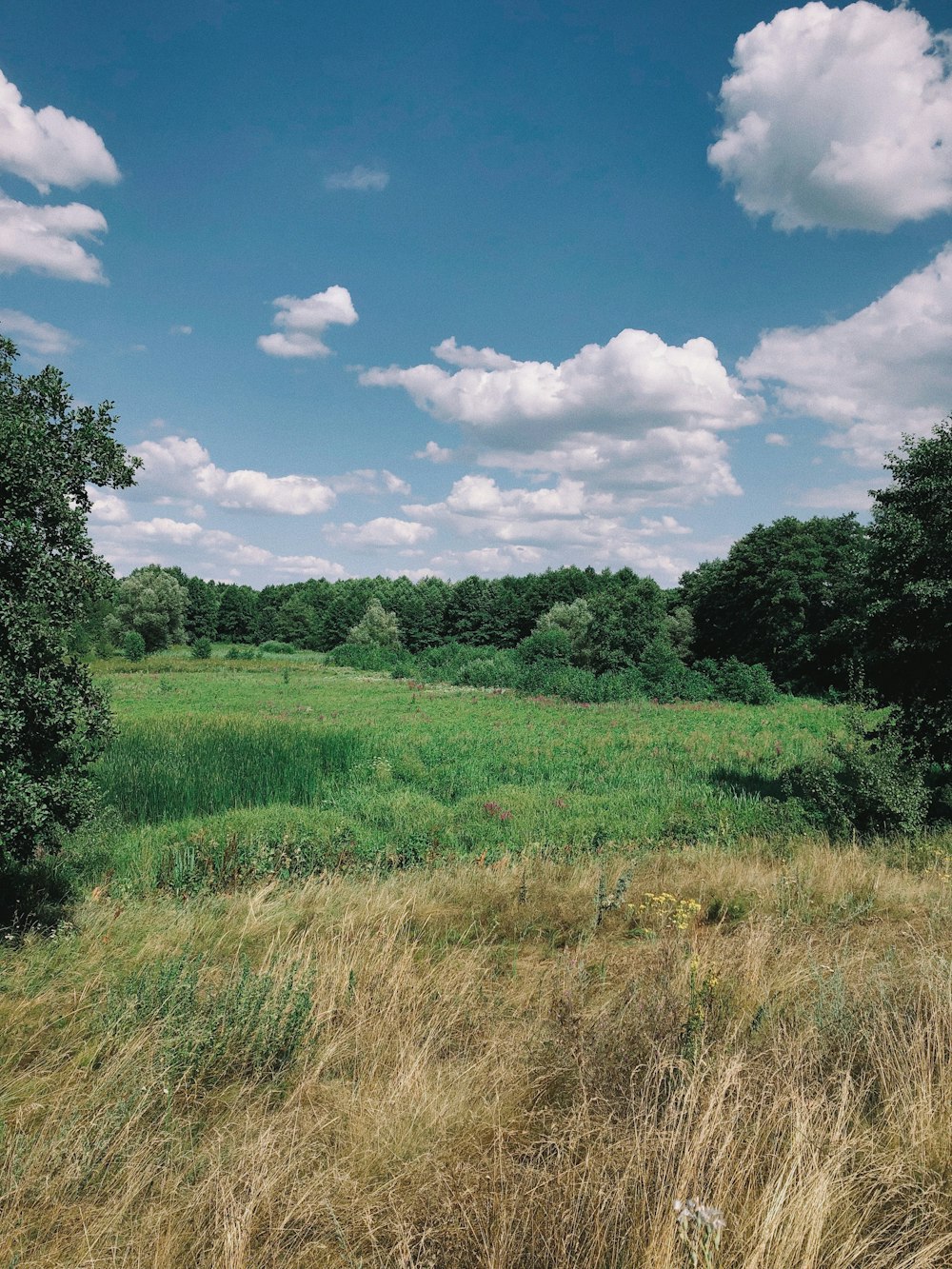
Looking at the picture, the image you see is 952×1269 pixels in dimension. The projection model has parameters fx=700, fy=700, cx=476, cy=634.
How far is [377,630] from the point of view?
85062 millimetres

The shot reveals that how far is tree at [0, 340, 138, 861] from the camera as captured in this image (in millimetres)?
5914

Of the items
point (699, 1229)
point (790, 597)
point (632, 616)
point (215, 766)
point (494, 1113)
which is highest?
point (790, 597)

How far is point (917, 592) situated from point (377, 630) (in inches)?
2977

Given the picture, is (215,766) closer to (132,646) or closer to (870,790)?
(870,790)

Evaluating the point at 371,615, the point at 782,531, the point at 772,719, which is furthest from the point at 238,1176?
the point at 371,615

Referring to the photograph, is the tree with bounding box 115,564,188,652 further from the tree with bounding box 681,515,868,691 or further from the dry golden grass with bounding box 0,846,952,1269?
the dry golden grass with bounding box 0,846,952,1269

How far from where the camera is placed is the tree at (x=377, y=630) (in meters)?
82.7

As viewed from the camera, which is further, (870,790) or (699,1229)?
(870,790)

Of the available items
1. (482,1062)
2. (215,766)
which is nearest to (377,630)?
(215,766)

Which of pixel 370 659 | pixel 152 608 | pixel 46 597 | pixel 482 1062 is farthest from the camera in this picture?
pixel 152 608

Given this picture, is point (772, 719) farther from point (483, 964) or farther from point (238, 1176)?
point (238, 1176)

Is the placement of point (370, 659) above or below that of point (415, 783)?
above

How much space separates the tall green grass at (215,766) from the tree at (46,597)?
6.40 metres

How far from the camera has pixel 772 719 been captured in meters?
31.5
